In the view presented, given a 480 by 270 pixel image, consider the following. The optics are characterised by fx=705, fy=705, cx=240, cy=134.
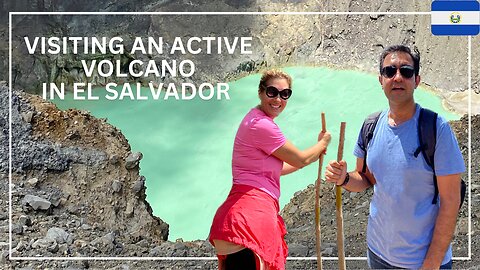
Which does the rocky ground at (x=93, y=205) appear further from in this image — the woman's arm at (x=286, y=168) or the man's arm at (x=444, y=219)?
the man's arm at (x=444, y=219)

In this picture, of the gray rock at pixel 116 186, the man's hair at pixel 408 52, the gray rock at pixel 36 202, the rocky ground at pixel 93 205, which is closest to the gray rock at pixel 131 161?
the rocky ground at pixel 93 205

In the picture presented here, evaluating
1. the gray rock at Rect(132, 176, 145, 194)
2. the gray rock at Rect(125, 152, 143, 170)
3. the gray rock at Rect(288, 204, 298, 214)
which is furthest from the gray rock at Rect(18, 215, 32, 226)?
the gray rock at Rect(288, 204, 298, 214)

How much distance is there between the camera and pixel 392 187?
8.46 ft

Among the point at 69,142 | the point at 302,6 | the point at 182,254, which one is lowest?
the point at 182,254

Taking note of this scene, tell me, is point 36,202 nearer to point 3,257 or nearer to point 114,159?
point 3,257

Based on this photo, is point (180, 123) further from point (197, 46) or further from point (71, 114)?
point (197, 46)

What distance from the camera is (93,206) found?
25.0 feet

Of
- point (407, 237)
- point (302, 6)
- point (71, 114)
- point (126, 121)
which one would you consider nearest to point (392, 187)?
point (407, 237)

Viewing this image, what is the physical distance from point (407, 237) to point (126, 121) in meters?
10.0

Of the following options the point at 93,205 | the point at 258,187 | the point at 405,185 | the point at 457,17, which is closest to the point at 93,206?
the point at 93,205

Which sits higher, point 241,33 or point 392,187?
point 241,33

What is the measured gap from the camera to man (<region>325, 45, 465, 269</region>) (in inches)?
98.0

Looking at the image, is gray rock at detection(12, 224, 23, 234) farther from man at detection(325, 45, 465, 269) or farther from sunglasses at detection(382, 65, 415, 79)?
sunglasses at detection(382, 65, 415, 79)

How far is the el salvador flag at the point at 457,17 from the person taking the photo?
21.1 feet
